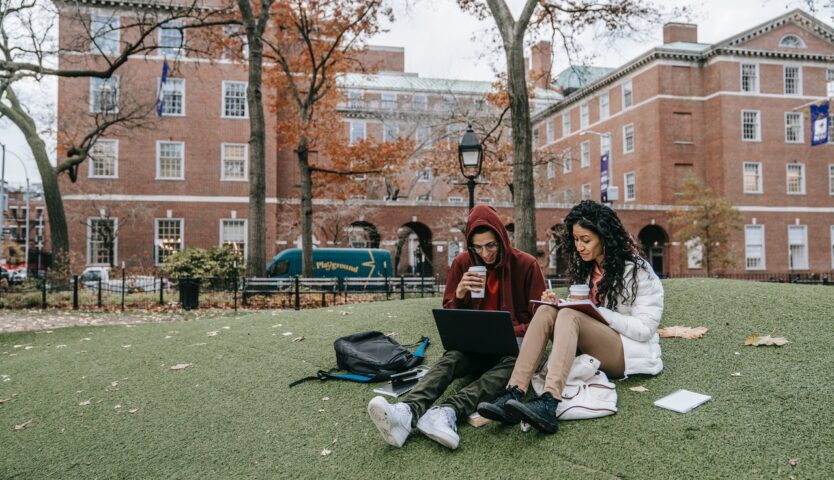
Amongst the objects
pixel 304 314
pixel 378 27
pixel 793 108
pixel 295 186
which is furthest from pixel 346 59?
pixel 793 108

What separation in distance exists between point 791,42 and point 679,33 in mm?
6935

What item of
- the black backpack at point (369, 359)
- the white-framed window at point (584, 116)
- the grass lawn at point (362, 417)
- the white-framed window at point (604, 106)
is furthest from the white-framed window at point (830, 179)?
the black backpack at point (369, 359)

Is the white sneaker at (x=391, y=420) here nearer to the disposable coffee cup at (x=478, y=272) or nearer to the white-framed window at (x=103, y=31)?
the disposable coffee cup at (x=478, y=272)

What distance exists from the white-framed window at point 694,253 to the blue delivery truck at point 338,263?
60.3ft

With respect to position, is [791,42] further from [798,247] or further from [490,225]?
[490,225]

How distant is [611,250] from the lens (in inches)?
163

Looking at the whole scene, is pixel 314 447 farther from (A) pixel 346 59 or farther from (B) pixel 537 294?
(A) pixel 346 59

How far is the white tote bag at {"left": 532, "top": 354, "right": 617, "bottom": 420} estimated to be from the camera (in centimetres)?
364

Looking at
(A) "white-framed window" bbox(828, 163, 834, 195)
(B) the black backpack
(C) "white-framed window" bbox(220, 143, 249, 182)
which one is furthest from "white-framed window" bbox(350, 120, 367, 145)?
(B) the black backpack

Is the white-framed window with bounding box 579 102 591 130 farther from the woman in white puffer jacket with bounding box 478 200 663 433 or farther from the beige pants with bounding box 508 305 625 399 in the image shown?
the beige pants with bounding box 508 305 625 399

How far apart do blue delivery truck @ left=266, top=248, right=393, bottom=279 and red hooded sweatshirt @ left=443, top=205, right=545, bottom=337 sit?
64.0 feet

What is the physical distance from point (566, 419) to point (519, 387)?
37cm

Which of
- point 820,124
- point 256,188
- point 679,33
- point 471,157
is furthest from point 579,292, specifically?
point 679,33

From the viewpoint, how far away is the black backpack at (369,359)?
500 cm
